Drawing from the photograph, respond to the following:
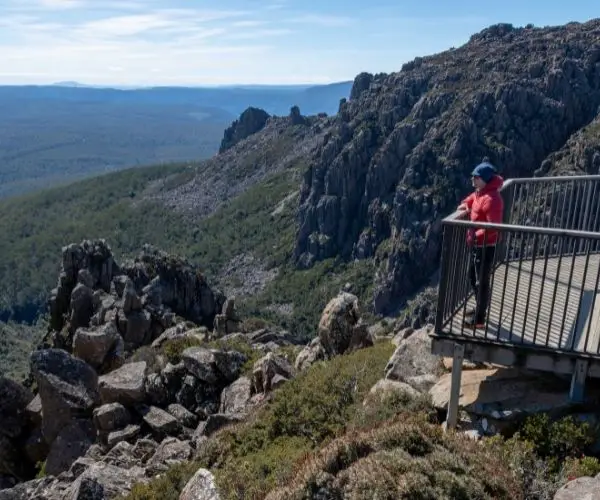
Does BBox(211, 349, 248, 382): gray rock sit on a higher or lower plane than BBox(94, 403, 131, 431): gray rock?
higher

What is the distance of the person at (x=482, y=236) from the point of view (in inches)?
333

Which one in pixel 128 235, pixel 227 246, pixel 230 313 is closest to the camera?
pixel 230 313

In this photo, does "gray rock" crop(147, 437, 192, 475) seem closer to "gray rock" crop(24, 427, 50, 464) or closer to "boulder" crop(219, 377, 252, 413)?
"boulder" crop(219, 377, 252, 413)

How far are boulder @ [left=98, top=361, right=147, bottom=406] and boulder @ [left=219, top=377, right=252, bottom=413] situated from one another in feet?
7.43

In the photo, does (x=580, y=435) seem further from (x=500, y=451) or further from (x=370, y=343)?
(x=370, y=343)

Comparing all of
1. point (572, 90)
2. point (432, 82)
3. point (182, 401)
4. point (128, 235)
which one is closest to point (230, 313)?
point (182, 401)

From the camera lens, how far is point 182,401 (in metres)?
16.8

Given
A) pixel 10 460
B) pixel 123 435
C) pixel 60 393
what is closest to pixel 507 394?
pixel 123 435

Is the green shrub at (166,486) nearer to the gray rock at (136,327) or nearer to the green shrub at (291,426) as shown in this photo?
the green shrub at (291,426)

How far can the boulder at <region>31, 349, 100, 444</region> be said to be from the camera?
55.9 ft

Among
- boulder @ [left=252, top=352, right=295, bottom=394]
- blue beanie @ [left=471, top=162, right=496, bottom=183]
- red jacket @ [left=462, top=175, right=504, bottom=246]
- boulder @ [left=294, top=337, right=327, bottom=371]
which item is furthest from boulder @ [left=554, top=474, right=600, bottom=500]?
boulder @ [left=294, top=337, right=327, bottom=371]

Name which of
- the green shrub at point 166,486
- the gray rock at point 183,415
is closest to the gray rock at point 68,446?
the gray rock at point 183,415

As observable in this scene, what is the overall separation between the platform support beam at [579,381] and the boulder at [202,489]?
4.76m

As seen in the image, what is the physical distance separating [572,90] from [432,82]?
40120 mm
